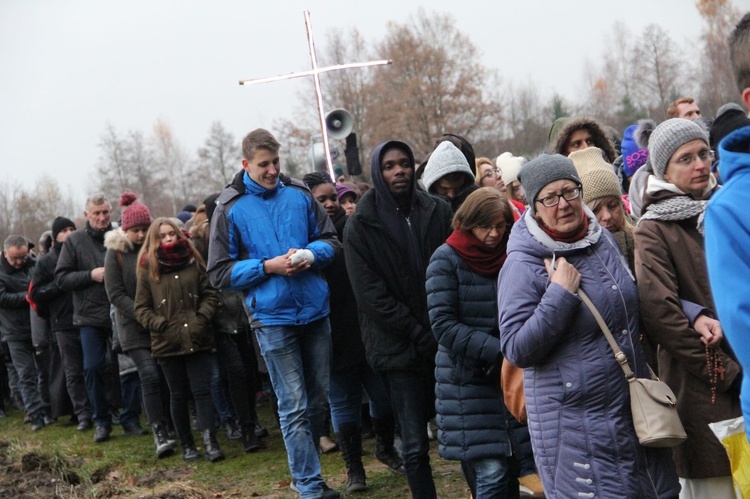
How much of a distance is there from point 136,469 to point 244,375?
1.29 meters

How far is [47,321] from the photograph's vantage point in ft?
41.8

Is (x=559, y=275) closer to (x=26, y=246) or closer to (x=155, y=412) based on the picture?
(x=155, y=412)

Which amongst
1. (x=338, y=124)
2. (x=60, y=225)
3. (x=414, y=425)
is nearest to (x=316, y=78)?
(x=338, y=124)

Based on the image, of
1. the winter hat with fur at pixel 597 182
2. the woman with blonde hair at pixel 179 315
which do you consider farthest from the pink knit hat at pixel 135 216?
the winter hat with fur at pixel 597 182

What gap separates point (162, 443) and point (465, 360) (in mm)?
4960

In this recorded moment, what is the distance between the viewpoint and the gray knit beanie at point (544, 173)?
423 cm

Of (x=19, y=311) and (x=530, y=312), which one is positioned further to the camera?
(x=19, y=311)

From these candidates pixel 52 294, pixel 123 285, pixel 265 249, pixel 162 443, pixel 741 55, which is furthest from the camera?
pixel 52 294

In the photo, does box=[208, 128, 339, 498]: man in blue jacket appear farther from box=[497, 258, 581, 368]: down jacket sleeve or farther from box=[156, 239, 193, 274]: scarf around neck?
box=[497, 258, 581, 368]: down jacket sleeve

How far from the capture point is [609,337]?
3.99 metres

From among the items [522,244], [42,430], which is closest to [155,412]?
[42,430]

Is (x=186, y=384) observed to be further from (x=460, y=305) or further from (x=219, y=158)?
(x=219, y=158)

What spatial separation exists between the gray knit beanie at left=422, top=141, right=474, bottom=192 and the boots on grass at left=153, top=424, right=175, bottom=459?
4.24 meters

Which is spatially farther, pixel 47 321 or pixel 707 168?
pixel 47 321
